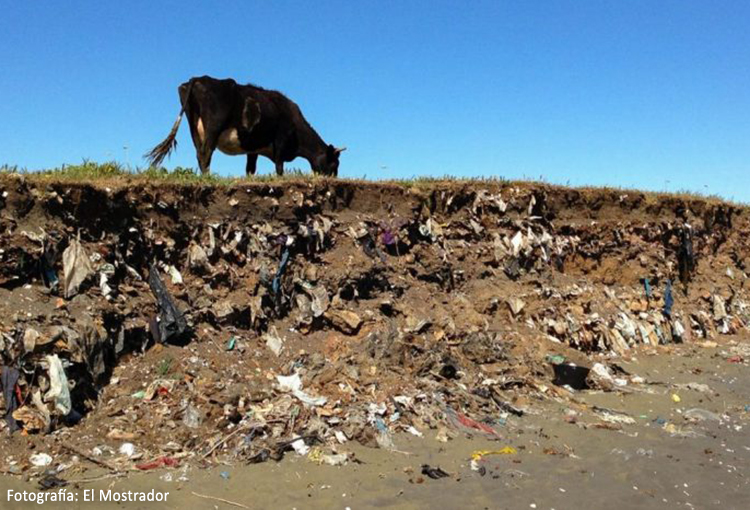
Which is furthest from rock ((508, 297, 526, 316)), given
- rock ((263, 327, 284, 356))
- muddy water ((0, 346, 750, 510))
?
rock ((263, 327, 284, 356))

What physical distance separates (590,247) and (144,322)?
809 cm

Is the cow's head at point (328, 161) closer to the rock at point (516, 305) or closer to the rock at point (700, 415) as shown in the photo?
the rock at point (516, 305)

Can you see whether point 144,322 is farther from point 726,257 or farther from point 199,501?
point 726,257

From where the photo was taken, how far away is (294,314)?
7992 millimetres

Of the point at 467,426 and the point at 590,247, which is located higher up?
the point at 590,247

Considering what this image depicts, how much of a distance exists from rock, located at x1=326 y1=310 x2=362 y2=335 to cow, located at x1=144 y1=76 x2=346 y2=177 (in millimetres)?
3432

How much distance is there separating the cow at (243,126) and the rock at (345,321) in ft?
11.3

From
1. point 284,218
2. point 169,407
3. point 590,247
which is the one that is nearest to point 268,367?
point 169,407

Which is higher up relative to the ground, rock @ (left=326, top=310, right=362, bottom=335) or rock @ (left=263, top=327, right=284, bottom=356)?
rock @ (left=326, top=310, right=362, bottom=335)

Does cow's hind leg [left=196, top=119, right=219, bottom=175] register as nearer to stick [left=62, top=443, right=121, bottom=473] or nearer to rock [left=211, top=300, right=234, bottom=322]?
rock [left=211, top=300, right=234, bottom=322]

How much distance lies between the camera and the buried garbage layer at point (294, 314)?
5.72 metres

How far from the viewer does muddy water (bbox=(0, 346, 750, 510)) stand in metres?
4.81

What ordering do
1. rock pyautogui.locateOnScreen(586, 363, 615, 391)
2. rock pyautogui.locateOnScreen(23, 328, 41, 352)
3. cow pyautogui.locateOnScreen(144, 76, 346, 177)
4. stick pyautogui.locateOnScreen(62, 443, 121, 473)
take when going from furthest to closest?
cow pyautogui.locateOnScreen(144, 76, 346, 177), rock pyautogui.locateOnScreen(586, 363, 615, 391), rock pyautogui.locateOnScreen(23, 328, 41, 352), stick pyautogui.locateOnScreen(62, 443, 121, 473)

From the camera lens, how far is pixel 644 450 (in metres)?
6.12
